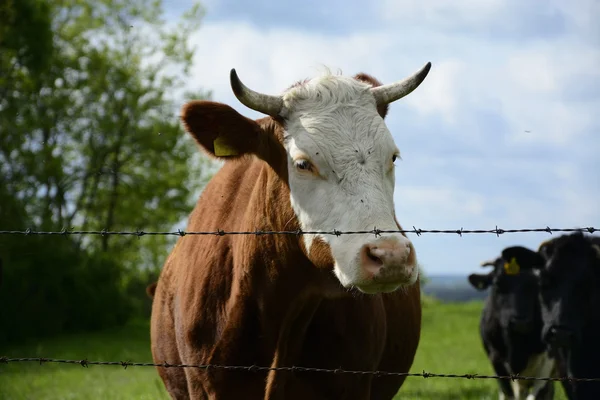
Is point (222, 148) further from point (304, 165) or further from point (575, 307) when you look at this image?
point (575, 307)

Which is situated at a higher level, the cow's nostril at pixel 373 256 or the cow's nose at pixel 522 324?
the cow's nostril at pixel 373 256

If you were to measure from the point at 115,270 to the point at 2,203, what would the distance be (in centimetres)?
473

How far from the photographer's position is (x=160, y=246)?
3553 cm

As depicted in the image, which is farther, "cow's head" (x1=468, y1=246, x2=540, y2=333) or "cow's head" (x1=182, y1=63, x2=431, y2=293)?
"cow's head" (x1=468, y1=246, x2=540, y2=333)

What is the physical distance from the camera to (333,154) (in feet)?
13.9

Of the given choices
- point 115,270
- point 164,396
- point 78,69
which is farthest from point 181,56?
point 164,396

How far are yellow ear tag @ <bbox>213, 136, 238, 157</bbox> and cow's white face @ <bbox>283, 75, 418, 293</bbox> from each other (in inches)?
15.3

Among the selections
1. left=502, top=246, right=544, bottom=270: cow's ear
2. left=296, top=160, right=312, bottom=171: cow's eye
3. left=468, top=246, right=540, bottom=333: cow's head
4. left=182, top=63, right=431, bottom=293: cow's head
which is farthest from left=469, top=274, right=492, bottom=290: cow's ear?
left=296, top=160, right=312, bottom=171: cow's eye

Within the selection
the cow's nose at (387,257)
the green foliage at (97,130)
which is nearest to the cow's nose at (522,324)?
the cow's nose at (387,257)

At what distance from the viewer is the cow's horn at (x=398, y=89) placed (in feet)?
15.6

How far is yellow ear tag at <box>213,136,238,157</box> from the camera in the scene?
4.75 meters

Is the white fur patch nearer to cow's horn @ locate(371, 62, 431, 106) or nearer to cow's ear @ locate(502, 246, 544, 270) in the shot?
cow's ear @ locate(502, 246, 544, 270)

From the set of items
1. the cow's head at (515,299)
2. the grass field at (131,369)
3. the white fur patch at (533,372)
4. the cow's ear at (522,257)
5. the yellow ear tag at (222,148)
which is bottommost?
the grass field at (131,369)

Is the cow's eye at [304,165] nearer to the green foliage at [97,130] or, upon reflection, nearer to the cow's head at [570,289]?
the cow's head at [570,289]
